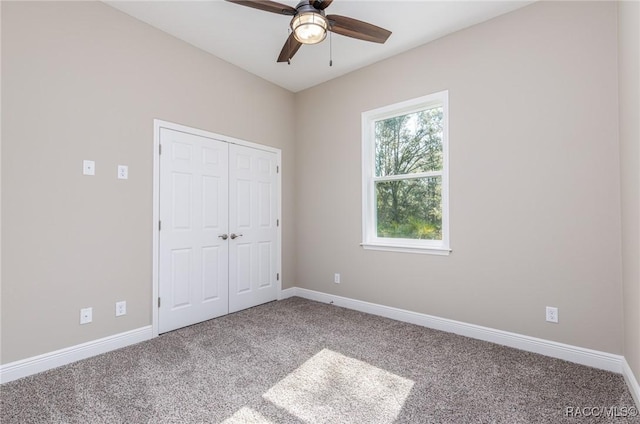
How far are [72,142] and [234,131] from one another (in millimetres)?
1613

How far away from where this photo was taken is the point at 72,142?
7.87 feet

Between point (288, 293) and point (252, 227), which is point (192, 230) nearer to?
point (252, 227)

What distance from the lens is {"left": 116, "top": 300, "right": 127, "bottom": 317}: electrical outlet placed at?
2648mm

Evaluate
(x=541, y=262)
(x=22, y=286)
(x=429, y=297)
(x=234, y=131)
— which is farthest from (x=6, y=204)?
(x=541, y=262)

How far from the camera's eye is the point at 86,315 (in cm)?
247

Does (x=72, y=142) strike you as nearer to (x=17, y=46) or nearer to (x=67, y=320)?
(x=17, y=46)

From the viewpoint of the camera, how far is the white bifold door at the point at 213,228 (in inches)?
119

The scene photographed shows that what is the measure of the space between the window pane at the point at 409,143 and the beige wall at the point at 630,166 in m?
1.36

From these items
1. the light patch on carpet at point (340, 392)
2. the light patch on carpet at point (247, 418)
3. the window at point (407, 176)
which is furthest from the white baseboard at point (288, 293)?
the light patch on carpet at point (247, 418)

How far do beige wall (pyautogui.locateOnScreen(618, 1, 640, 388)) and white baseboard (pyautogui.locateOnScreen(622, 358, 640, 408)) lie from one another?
0.15ft

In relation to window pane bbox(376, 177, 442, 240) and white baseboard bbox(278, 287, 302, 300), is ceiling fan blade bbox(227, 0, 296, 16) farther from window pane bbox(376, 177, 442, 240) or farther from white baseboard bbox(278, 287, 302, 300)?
white baseboard bbox(278, 287, 302, 300)

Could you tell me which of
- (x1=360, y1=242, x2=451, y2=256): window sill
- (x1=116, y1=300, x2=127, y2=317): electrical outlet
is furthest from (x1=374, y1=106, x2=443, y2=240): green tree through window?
(x1=116, y1=300, x2=127, y2=317): electrical outlet

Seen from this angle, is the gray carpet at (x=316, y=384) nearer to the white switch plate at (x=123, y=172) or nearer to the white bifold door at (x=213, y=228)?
the white bifold door at (x=213, y=228)

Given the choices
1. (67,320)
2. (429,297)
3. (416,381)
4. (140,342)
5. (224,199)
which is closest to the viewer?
(416,381)
